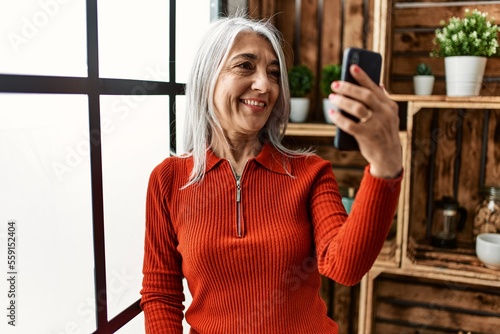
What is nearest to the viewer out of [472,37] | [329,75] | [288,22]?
[472,37]

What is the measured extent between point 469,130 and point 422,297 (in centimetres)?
80

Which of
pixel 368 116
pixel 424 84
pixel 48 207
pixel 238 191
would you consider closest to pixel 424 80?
pixel 424 84

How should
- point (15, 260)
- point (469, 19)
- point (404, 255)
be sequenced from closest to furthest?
1. point (15, 260)
2. point (469, 19)
3. point (404, 255)

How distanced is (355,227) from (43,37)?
2.61 feet

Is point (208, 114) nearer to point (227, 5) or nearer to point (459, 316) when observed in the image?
point (227, 5)

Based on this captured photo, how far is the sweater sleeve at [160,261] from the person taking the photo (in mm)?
1141

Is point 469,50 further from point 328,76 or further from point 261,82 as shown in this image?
point 261,82

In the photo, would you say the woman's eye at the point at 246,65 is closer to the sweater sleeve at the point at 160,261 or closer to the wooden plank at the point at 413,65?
the sweater sleeve at the point at 160,261

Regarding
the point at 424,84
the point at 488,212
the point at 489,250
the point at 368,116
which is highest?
the point at 424,84

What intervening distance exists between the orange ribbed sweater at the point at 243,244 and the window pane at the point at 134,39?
370mm

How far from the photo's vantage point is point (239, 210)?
109 centimetres

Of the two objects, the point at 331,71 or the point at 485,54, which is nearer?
the point at 485,54

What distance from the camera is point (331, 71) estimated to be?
6.46 feet

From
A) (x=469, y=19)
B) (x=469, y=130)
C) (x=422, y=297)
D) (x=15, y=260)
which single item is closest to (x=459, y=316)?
(x=422, y=297)
